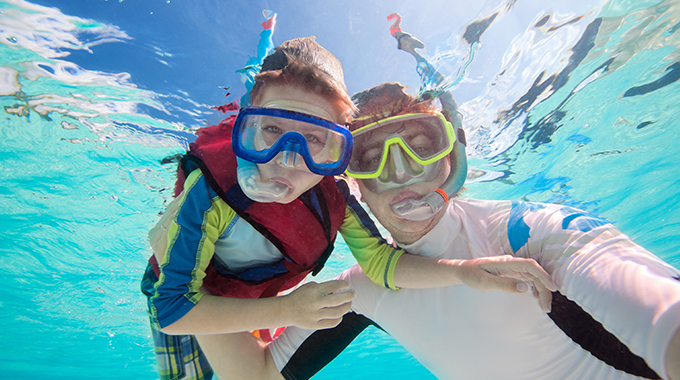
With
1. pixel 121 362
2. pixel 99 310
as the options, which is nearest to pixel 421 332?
pixel 99 310

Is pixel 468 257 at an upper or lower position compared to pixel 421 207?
lower

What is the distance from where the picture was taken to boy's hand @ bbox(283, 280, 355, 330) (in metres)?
1.92

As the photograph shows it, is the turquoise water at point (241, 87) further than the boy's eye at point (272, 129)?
Yes

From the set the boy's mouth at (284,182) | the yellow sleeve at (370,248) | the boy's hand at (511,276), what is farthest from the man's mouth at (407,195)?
the boy's mouth at (284,182)

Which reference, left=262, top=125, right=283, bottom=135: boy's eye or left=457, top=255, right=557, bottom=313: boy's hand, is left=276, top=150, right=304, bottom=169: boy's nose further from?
left=457, top=255, right=557, bottom=313: boy's hand

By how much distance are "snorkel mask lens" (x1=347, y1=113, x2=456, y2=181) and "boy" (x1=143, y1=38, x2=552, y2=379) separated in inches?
14.3

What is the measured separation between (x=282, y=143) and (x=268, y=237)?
956 mm

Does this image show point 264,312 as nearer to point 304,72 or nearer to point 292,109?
point 292,109

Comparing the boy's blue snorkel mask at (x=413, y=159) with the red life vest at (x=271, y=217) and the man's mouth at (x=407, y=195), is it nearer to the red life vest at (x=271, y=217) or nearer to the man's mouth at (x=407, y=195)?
the man's mouth at (x=407, y=195)

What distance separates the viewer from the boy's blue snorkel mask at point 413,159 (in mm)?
2662

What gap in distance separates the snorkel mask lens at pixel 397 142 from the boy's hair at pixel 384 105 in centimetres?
10

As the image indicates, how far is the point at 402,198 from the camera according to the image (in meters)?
2.74

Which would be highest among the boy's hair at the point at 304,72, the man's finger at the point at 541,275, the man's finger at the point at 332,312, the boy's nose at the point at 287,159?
the boy's hair at the point at 304,72

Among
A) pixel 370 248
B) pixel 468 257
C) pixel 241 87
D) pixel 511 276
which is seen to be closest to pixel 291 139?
pixel 370 248
